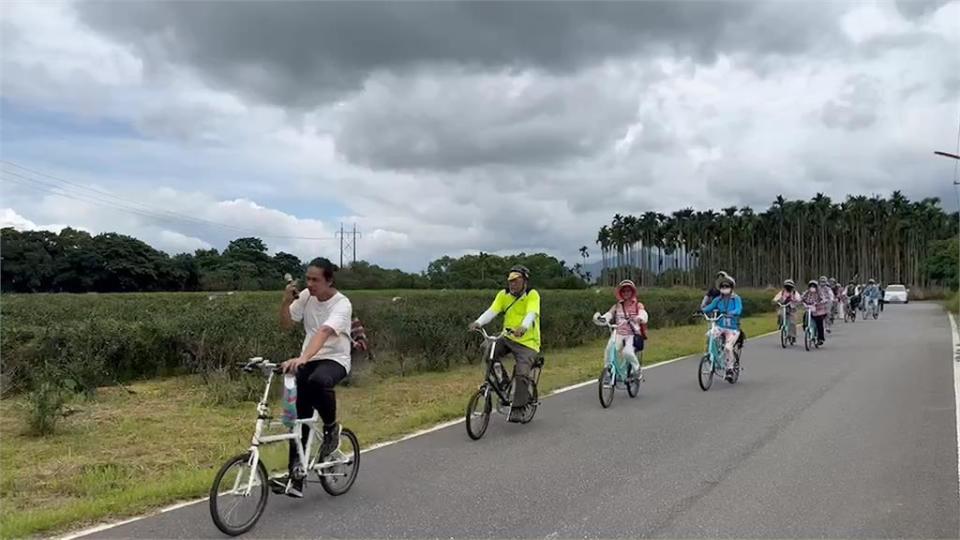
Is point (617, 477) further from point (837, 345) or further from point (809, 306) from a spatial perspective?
point (837, 345)

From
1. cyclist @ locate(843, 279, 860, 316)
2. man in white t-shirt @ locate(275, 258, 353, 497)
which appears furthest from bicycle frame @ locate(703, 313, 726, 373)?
cyclist @ locate(843, 279, 860, 316)

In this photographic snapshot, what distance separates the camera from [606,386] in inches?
423

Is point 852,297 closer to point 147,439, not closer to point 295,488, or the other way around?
point 147,439

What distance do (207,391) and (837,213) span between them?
100 meters

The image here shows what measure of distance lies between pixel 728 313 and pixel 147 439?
29.0 feet

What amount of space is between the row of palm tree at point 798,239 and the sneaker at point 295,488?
95169mm

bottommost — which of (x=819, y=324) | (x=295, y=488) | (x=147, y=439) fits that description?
(x=147, y=439)

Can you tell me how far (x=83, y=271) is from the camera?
200 feet

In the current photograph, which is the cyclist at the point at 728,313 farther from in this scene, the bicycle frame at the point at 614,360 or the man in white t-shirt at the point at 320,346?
the man in white t-shirt at the point at 320,346

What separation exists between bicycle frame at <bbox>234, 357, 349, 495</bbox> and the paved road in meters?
0.31

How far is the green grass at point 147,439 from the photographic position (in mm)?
6180

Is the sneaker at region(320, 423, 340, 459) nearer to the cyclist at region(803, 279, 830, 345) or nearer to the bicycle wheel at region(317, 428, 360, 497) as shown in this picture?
the bicycle wheel at region(317, 428, 360, 497)

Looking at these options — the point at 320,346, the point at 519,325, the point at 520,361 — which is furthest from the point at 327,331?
the point at 520,361

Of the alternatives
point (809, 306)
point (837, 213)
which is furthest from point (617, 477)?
point (837, 213)
